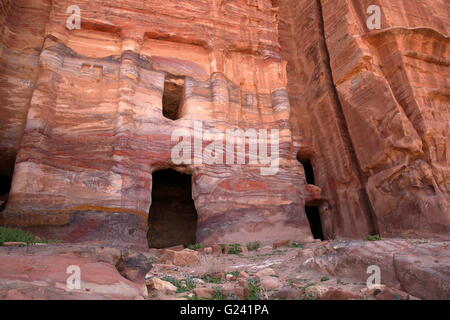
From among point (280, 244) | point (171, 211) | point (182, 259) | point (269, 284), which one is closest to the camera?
point (269, 284)

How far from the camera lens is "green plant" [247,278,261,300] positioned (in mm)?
3762

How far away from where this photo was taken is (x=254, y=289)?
4086 millimetres

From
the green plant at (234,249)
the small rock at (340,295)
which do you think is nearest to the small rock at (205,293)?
the small rock at (340,295)

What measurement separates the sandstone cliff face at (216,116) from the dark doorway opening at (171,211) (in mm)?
4284

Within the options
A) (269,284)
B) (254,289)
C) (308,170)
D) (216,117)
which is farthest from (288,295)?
(308,170)

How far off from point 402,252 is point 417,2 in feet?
38.4

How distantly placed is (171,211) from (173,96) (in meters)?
5.40

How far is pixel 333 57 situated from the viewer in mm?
12180

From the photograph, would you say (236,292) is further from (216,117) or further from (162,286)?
(216,117)

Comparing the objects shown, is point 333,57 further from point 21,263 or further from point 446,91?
point 21,263

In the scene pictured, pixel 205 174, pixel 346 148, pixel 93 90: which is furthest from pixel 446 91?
pixel 93 90

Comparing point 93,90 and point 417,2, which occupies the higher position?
point 417,2

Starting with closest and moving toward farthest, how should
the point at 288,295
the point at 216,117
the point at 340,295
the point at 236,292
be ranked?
1. the point at 340,295
2. the point at 288,295
3. the point at 236,292
4. the point at 216,117

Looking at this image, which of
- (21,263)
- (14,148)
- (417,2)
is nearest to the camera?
(21,263)
